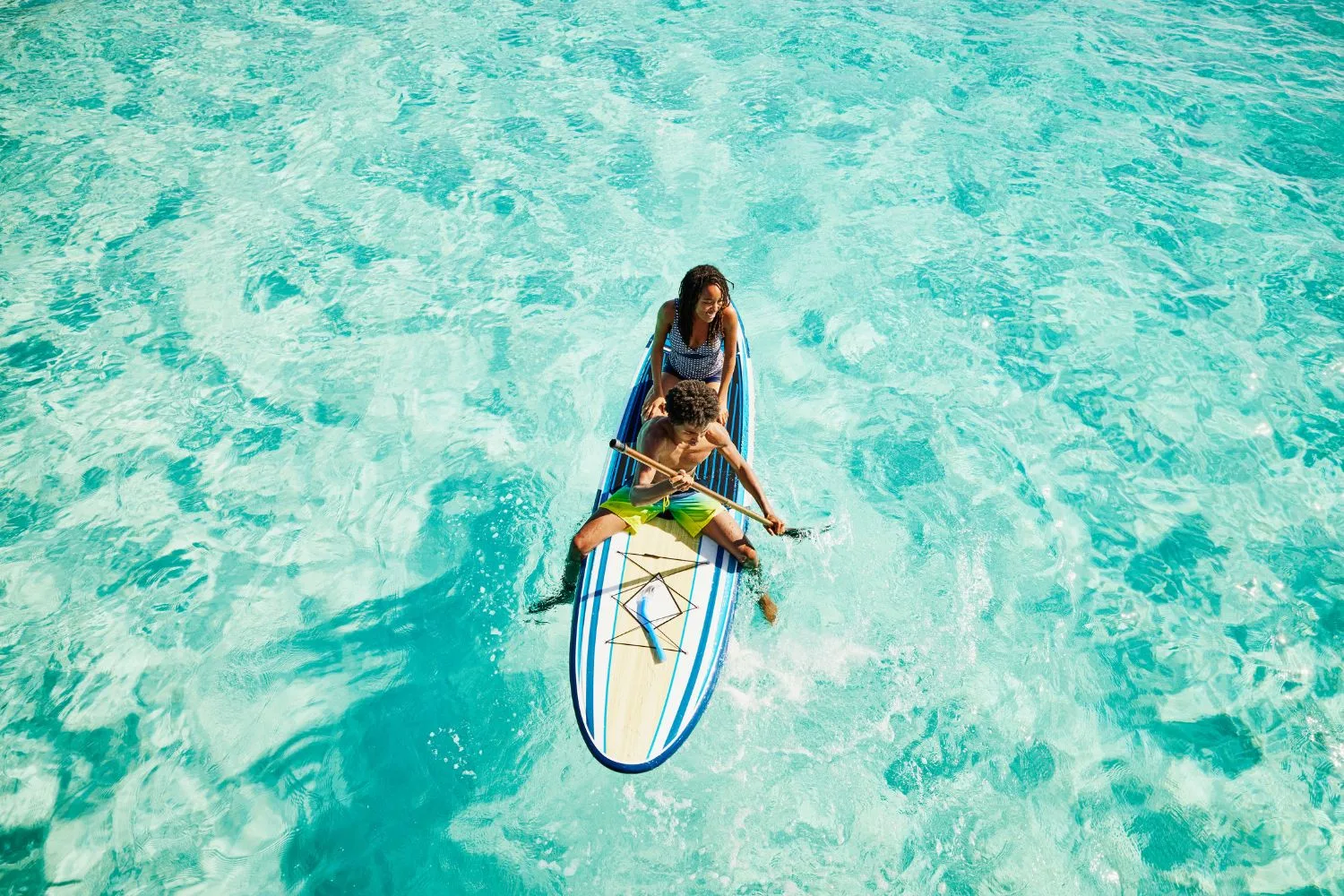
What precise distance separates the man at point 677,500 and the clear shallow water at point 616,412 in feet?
3.83

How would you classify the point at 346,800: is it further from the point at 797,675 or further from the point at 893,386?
the point at 893,386

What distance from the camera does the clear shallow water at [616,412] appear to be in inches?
222

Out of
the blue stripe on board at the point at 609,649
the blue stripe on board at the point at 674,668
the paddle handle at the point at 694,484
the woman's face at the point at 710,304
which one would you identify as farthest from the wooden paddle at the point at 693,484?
the woman's face at the point at 710,304

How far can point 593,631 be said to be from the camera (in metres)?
5.29

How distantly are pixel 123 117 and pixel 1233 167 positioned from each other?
1696 centimetres

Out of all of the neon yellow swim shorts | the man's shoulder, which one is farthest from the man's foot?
the man's shoulder

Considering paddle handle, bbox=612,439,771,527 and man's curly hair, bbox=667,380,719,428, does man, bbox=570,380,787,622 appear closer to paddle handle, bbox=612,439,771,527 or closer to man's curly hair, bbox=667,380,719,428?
paddle handle, bbox=612,439,771,527

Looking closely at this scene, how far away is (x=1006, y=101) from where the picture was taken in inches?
481

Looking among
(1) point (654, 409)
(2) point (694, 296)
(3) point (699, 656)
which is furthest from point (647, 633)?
(2) point (694, 296)

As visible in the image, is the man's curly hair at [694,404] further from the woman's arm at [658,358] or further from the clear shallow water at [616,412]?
the clear shallow water at [616,412]

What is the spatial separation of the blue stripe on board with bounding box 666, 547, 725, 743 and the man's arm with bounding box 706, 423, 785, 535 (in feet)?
1.60

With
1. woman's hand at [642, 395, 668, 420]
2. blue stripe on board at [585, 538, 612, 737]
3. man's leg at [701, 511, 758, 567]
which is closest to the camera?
blue stripe on board at [585, 538, 612, 737]

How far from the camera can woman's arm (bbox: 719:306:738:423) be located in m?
6.19

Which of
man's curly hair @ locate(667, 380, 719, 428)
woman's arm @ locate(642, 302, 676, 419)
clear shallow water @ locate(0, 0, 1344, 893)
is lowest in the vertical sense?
clear shallow water @ locate(0, 0, 1344, 893)
